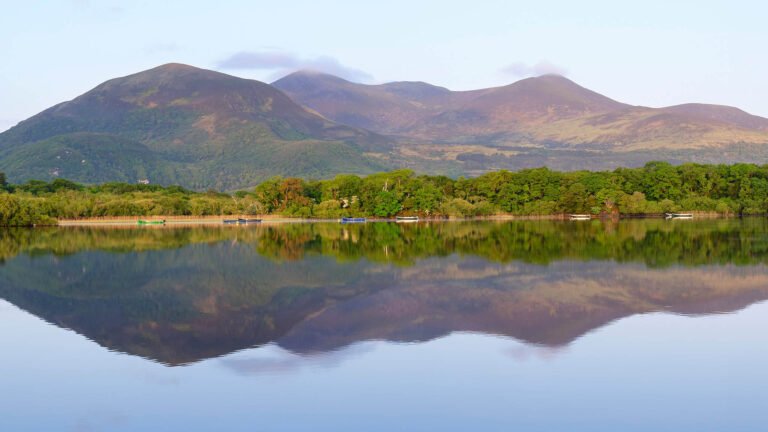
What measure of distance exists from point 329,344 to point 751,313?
10003mm

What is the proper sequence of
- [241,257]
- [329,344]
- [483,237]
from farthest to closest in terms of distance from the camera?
1. [483,237]
2. [241,257]
3. [329,344]

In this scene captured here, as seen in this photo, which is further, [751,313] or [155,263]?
[155,263]

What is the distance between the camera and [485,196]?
84188 millimetres

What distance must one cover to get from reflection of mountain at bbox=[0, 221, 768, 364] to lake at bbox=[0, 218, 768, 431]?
0.36 ft

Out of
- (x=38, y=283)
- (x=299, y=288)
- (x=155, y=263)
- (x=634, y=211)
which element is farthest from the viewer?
(x=634, y=211)

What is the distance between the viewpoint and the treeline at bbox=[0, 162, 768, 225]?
263ft

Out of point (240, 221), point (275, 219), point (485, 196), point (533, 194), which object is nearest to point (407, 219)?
point (485, 196)

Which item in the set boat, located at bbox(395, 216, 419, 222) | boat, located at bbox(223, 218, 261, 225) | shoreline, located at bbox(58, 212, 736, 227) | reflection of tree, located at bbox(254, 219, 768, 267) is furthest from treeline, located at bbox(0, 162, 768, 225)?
reflection of tree, located at bbox(254, 219, 768, 267)

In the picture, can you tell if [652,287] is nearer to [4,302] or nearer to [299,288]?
[299,288]

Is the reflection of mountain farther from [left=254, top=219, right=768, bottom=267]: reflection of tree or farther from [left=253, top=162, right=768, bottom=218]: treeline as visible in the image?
[left=253, top=162, right=768, bottom=218]: treeline

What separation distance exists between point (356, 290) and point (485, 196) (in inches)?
2518

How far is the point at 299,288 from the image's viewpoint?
73.1ft

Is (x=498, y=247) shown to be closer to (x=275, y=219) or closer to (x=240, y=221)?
(x=240, y=221)

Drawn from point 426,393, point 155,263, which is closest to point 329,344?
point 426,393
